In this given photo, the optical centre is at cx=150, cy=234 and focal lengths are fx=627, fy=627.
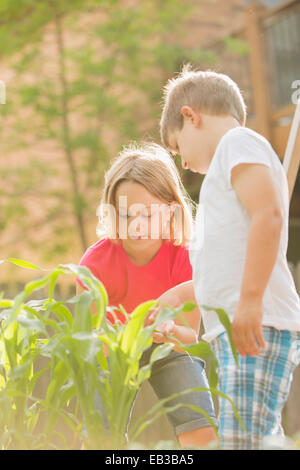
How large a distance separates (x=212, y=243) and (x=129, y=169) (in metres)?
0.48

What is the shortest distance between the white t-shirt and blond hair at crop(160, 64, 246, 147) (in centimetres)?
18

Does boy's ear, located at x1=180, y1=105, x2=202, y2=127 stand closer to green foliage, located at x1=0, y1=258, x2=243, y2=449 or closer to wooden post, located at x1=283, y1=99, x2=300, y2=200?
wooden post, located at x1=283, y1=99, x2=300, y2=200

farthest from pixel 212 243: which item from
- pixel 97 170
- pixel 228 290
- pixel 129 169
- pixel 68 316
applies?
pixel 97 170

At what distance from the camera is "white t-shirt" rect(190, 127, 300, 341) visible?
48.6 inches

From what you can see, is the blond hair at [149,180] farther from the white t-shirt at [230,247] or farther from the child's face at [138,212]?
the white t-shirt at [230,247]

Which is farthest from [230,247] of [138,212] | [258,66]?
[258,66]

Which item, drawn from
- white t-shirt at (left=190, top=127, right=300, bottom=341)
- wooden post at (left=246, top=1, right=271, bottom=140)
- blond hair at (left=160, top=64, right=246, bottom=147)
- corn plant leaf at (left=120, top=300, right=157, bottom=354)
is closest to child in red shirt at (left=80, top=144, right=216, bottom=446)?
blond hair at (left=160, top=64, right=246, bottom=147)

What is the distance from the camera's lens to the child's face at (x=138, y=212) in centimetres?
164

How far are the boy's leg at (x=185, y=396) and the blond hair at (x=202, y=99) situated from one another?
619 mm

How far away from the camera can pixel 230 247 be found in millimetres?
1267

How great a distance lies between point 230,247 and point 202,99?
387 millimetres

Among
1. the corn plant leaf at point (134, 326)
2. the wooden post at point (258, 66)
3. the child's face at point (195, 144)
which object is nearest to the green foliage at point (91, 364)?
the corn plant leaf at point (134, 326)

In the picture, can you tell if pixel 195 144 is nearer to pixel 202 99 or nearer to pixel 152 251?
pixel 202 99

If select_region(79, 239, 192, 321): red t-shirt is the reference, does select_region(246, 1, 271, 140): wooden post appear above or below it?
above
